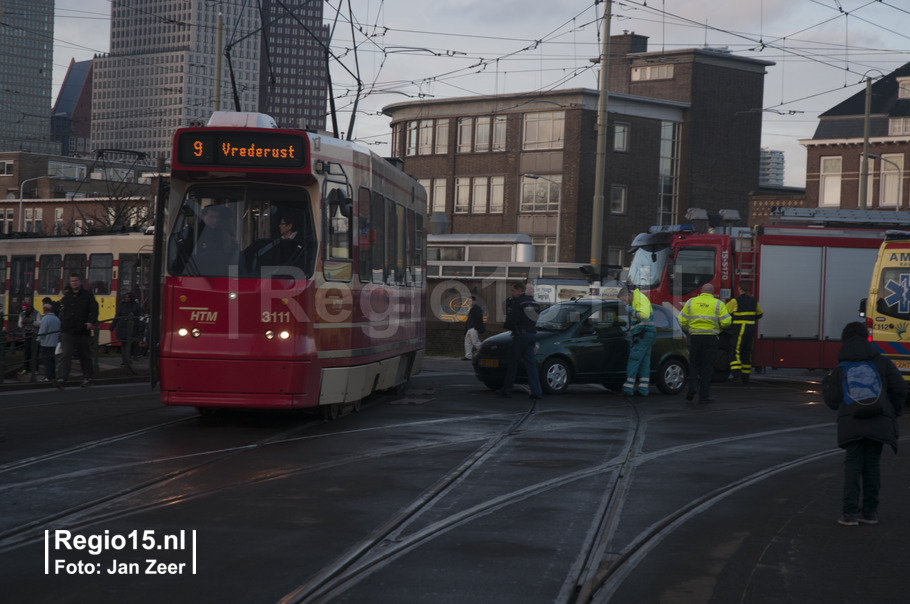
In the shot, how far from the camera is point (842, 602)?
6.12 metres

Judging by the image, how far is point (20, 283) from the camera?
34188 millimetres

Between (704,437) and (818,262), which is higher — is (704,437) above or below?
below

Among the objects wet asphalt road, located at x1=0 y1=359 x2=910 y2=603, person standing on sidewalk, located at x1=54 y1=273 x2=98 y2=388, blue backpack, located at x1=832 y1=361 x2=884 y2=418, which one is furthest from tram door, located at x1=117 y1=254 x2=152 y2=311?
blue backpack, located at x1=832 y1=361 x2=884 y2=418

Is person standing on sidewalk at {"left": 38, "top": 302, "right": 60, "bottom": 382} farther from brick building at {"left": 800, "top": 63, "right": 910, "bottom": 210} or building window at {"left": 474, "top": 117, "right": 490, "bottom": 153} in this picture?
brick building at {"left": 800, "top": 63, "right": 910, "bottom": 210}

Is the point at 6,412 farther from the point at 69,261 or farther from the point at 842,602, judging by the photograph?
the point at 69,261

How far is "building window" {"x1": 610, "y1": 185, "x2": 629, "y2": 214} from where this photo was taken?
191ft

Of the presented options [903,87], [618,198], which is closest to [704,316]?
[618,198]

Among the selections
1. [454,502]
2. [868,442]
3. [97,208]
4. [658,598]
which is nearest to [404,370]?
[454,502]

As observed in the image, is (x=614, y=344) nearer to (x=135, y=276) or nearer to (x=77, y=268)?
(x=135, y=276)

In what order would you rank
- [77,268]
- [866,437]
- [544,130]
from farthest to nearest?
1. [544,130]
2. [77,268]
3. [866,437]

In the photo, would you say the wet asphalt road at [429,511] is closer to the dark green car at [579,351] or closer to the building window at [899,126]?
the dark green car at [579,351]

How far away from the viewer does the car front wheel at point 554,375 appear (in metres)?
18.9

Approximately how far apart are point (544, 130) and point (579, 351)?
40.5 metres

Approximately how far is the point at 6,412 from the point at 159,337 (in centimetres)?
320
